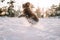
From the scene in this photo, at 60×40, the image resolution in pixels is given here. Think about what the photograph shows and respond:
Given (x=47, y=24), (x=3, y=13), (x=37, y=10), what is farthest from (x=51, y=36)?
(x=3, y=13)

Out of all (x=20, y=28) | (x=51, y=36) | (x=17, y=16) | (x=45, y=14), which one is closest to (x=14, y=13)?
(x=17, y=16)

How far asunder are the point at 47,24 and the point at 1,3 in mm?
458

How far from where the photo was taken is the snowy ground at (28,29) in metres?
1.30

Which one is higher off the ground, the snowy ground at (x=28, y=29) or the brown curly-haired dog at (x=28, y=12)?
the brown curly-haired dog at (x=28, y=12)

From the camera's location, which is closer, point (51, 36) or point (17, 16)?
point (51, 36)

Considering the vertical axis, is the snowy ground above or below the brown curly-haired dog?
below

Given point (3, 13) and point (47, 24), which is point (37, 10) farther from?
point (3, 13)

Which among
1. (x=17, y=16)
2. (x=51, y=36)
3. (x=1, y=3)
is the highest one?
(x=1, y=3)

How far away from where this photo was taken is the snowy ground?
1.30 metres

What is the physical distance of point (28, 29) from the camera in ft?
4.44

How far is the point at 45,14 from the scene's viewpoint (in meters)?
1.40

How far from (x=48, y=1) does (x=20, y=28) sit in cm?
35

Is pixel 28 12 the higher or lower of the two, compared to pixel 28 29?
higher

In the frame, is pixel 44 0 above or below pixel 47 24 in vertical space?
above
